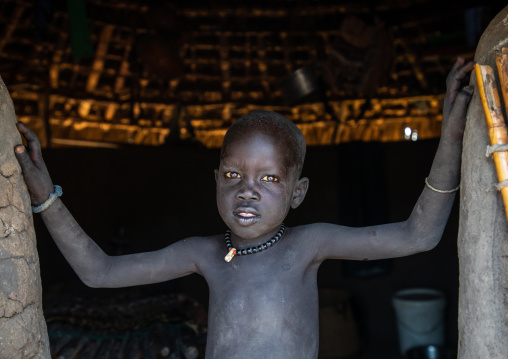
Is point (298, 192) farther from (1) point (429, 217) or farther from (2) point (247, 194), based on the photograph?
(1) point (429, 217)

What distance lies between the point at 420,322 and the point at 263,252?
3.34 meters

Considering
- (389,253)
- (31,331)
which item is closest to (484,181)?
(389,253)

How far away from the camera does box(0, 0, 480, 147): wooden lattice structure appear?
5.44m

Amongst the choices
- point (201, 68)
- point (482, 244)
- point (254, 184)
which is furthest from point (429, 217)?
point (201, 68)

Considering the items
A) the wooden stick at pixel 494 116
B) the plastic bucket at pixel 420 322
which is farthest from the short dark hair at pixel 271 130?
the plastic bucket at pixel 420 322

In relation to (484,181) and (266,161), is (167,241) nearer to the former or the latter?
(266,161)

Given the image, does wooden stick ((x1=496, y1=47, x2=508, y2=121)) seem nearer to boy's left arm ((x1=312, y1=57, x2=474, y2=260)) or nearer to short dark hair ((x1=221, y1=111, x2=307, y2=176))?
boy's left arm ((x1=312, y1=57, x2=474, y2=260))

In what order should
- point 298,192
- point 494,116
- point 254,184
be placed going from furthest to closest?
point 298,192
point 254,184
point 494,116

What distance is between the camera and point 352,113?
737 cm

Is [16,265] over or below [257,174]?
below

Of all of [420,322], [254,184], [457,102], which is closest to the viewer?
[457,102]

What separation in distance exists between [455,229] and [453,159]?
3.73 metres

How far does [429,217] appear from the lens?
177 centimetres

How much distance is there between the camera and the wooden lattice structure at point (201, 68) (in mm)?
5441
